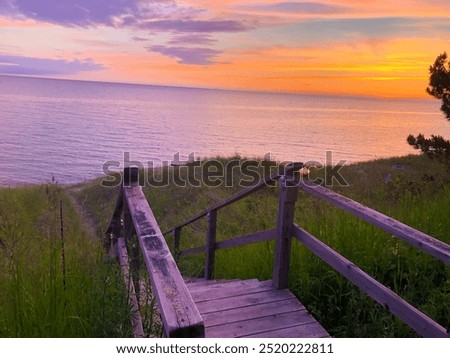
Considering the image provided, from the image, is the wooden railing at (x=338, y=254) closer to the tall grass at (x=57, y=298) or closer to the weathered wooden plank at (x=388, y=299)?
the weathered wooden plank at (x=388, y=299)

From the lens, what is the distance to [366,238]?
15.2 feet

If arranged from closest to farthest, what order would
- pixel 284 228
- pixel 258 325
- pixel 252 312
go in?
pixel 258 325 < pixel 252 312 < pixel 284 228

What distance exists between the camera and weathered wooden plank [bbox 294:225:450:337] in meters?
2.41

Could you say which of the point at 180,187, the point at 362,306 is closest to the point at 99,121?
the point at 180,187

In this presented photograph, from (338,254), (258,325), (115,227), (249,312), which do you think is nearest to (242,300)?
(249,312)

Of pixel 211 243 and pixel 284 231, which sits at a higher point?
pixel 284 231

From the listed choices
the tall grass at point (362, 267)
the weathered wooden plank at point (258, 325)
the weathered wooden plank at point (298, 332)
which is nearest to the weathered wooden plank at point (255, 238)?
the tall grass at point (362, 267)

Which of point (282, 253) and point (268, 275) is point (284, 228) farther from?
point (268, 275)

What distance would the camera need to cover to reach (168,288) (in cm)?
148

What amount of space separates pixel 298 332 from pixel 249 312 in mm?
495

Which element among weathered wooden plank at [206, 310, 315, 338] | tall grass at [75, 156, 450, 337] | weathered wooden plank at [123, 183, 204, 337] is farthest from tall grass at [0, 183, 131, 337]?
tall grass at [75, 156, 450, 337]

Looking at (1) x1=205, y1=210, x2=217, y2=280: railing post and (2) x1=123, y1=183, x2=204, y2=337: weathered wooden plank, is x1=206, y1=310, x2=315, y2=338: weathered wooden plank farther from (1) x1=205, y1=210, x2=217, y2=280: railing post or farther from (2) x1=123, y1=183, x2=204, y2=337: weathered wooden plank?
(1) x1=205, y1=210, x2=217, y2=280: railing post

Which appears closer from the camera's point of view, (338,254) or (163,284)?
(163,284)
